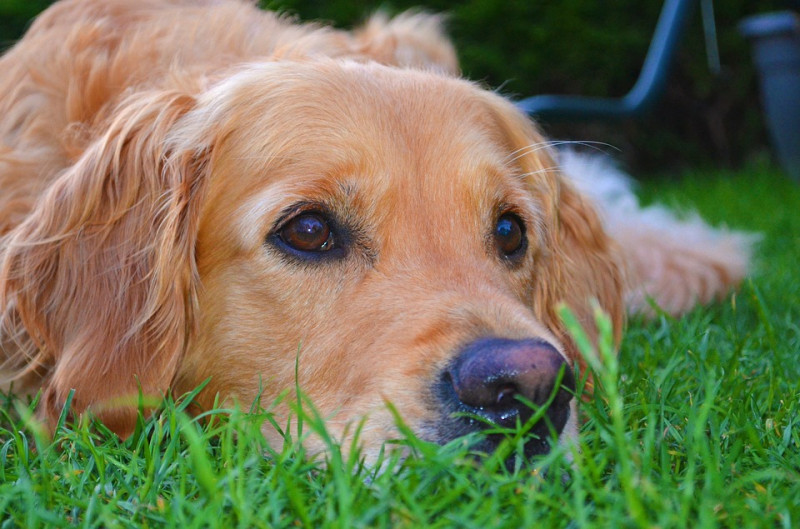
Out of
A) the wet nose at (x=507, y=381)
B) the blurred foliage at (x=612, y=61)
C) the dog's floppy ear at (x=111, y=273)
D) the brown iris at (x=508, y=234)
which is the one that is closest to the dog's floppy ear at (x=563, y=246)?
the brown iris at (x=508, y=234)

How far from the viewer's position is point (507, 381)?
1.96m

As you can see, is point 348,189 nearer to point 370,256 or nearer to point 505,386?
point 370,256

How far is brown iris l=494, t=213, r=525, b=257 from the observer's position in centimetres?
277

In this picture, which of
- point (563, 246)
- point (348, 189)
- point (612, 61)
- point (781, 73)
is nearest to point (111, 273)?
point (348, 189)

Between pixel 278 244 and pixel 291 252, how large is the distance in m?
0.05

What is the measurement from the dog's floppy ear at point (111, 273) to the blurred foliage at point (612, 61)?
6.21 m

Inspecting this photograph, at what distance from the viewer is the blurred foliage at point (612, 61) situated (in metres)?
9.50

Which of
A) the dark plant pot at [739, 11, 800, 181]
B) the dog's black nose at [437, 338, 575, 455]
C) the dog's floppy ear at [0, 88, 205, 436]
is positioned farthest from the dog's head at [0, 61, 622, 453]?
the dark plant pot at [739, 11, 800, 181]

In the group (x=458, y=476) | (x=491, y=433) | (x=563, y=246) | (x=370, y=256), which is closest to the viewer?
(x=458, y=476)

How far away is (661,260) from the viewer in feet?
15.4

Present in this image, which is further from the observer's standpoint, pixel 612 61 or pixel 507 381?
pixel 612 61

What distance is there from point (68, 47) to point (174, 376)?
4.93ft

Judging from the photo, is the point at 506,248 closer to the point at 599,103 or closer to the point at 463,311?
the point at 463,311

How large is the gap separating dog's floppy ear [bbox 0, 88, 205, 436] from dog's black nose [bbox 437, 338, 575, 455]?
95cm
